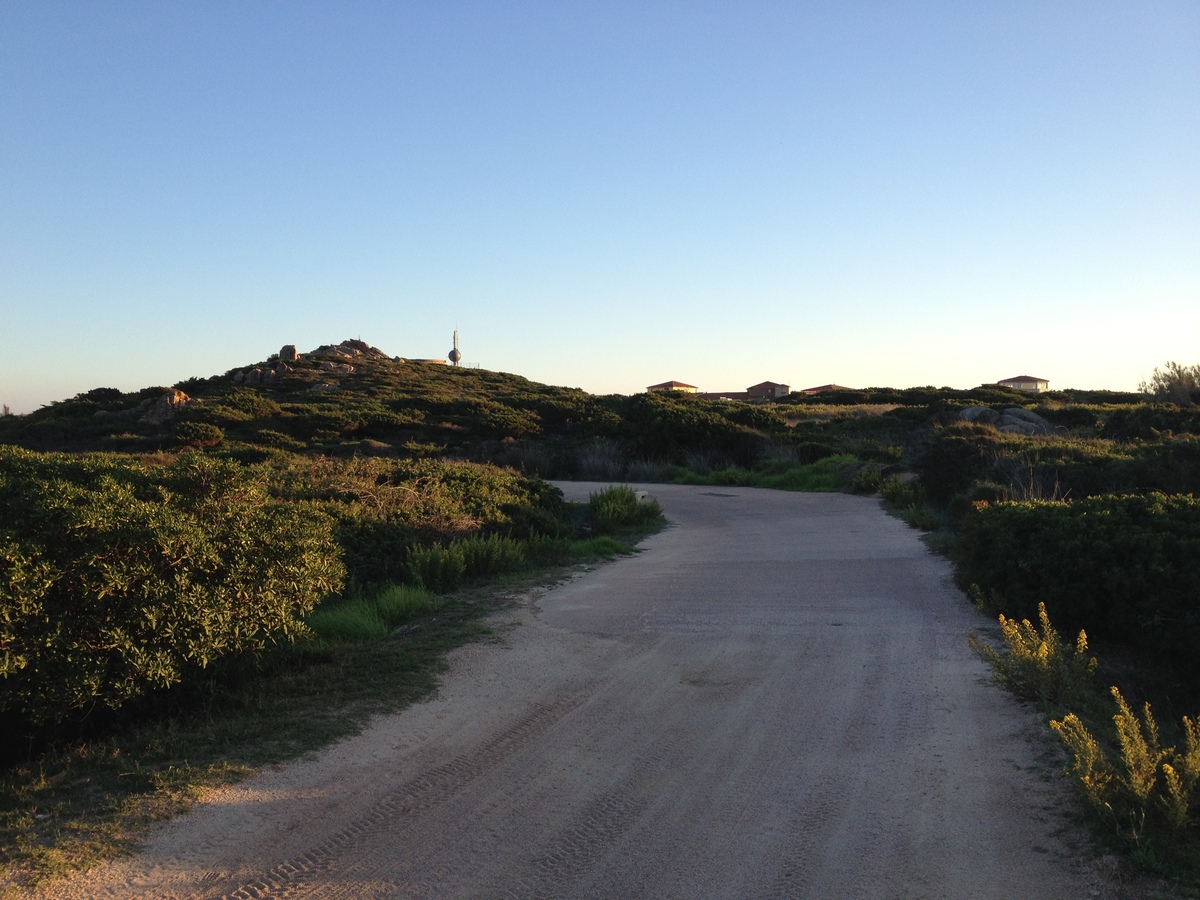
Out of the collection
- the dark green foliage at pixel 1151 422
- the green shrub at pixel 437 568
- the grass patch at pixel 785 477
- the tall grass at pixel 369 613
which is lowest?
the tall grass at pixel 369 613

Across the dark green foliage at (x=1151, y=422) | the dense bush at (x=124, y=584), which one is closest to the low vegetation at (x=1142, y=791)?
the dense bush at (x=124, y=584)

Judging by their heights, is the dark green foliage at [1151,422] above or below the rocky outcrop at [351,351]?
below

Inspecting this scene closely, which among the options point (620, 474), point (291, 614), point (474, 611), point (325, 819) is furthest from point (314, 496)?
point (620, 474)

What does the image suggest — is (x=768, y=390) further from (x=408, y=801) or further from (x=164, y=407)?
(x=408, y=801)

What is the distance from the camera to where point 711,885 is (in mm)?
3828

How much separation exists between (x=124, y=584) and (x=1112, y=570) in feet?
23.9

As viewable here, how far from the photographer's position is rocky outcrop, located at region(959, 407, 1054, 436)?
29.1 m

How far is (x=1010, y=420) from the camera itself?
100ft

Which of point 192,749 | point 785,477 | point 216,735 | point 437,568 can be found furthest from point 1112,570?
point 785,477

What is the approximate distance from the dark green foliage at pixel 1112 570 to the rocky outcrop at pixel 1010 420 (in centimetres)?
2120

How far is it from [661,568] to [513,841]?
25.0 feet

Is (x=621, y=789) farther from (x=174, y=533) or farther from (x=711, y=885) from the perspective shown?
(x=174, y=533)

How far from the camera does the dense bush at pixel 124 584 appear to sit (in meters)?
4.98

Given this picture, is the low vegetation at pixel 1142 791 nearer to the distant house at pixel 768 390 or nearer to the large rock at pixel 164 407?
the large rock at pixel 164 407
